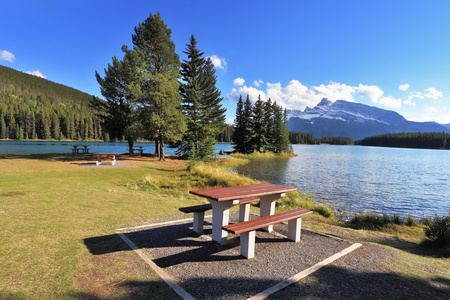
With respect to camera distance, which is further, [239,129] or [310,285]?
[239,129]

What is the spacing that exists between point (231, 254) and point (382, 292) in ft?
7.91

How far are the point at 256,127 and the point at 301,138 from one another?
9191 centimetres

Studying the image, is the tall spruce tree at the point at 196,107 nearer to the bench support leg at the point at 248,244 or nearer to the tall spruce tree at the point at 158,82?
the tall spruce tree at the point at 158,82

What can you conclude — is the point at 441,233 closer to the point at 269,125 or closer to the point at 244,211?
the point at 244,211

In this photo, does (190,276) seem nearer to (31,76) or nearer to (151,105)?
(151,105)

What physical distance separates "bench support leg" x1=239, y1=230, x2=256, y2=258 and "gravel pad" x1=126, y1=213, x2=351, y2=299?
103mm

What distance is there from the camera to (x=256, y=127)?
47750 mm

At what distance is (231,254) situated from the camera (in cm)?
433

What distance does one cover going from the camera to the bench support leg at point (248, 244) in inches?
163

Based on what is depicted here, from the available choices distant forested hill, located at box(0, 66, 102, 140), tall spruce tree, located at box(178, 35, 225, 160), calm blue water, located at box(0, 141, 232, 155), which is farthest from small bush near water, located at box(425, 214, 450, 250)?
distant forested hill, located at box(0, 66, 102, 140)

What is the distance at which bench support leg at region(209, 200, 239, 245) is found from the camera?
467 cm

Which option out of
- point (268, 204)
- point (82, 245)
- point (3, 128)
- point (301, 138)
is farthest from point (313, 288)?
point (301, 138)

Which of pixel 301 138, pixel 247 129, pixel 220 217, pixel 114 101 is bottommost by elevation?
pixel 220 217

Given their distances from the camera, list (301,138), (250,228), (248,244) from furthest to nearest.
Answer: (301,138)
(248,244)
(250,228)
